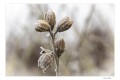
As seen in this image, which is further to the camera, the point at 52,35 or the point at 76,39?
the point at 76,39

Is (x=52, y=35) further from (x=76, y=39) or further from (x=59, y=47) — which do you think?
(x=76, y=39)

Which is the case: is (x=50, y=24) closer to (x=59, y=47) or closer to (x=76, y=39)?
(x=59, y=47)

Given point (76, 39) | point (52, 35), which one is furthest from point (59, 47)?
point (76, 39)

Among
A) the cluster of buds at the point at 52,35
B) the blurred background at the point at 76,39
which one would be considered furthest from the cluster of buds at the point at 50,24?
the blurred background at the point at 76,39

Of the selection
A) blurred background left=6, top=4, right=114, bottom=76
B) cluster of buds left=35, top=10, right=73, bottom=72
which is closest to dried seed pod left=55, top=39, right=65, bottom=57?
cluster of buds left=35, top=10, right=73, bottom=72

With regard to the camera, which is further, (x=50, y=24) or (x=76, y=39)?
(x=76, y=39)

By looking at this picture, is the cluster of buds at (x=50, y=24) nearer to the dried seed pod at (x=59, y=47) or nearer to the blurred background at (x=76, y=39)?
the dried seed pod at (x=59, y=47)

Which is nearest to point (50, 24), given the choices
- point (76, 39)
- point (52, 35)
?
point (52, 35)

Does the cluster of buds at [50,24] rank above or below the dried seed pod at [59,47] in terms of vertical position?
above

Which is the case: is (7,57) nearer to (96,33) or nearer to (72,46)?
(72,46)
